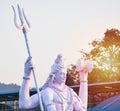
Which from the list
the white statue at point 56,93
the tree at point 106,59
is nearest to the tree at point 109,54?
the tree at point 106,59

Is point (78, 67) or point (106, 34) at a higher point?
point (106, 34)

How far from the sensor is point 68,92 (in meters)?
6.25

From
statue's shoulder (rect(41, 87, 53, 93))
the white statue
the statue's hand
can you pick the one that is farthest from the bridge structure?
the statue's hand

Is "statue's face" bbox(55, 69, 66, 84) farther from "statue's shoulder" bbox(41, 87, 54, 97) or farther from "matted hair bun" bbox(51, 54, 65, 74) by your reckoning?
"statue's shoulder" bbox(41, 87, 54, 97)

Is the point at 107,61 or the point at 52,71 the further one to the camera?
the point at 107,61

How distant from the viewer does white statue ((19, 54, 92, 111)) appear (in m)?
5.89

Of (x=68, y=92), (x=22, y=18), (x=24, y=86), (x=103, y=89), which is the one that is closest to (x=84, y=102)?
(x=68, y=92)

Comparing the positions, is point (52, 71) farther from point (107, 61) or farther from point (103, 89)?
point (107, 61)

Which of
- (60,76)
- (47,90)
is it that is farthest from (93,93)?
(47,90)

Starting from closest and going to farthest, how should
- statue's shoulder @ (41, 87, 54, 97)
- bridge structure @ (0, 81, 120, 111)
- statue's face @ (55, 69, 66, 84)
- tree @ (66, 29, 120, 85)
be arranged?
statue's shoulder @ (41, 87, 54, 97)
statue's face @ (55, 69, 66, 84)
bridge structure @ (0, 81, 120, 111)
tree @ (66, 29, 120, 85)

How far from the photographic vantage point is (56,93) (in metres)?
6.12

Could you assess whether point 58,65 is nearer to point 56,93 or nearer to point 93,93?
point 56,93

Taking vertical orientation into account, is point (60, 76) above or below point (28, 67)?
below

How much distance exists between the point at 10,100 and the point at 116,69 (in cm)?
2200
